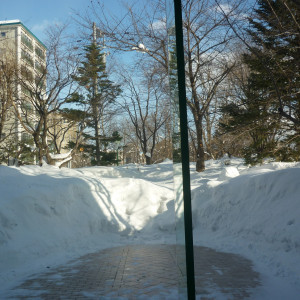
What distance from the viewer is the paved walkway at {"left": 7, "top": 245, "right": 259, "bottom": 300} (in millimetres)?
3643

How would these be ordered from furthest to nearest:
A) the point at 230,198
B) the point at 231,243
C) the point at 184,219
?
the point at 230,198 < the point at 231,243 < the point at 184,219

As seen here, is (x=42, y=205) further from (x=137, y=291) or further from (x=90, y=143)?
(x=90, y=143)

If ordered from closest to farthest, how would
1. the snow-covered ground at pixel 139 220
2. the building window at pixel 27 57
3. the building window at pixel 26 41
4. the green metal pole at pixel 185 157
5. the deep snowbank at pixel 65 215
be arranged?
the green metal pole at pixel 185 157 → the snow-covered ground at pixel 139 220 → the deep snowbank at pixel 65 215 → the building window at pixel 27 57 → the building window at pixel 26 41

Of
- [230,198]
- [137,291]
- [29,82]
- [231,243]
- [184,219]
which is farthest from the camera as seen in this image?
[29,82]

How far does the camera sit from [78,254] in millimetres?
5883

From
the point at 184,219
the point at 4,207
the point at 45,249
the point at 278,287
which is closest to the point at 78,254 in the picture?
the point at 45,249

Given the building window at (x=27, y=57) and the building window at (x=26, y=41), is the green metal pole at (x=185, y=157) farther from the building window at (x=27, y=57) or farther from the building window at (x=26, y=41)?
the building window at (x=26, y=41)

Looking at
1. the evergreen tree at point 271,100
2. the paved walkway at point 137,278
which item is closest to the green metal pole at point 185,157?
the paved walkway at point 137,278

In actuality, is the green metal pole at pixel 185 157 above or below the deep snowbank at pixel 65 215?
above

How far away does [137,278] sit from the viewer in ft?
13.9

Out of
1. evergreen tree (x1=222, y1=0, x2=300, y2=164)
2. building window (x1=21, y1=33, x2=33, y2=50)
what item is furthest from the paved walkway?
building window (x1=21, y1=33, x2=33, y2=50)

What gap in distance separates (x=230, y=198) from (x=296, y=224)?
273cm

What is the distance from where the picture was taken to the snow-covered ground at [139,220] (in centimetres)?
488

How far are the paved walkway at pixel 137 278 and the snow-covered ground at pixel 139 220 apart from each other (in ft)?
0.87
